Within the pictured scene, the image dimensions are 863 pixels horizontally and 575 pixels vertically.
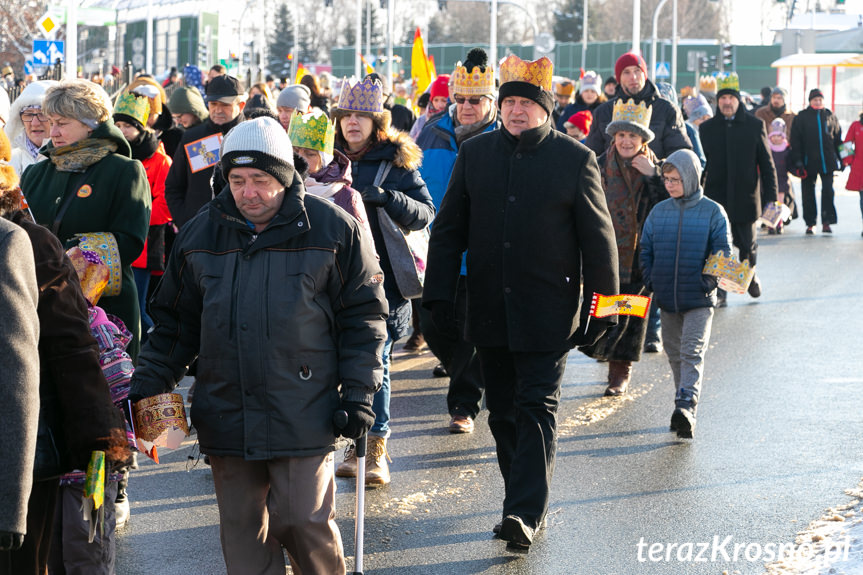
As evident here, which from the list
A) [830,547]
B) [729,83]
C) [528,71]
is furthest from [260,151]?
[729,83]

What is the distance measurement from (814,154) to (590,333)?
15.0 meters

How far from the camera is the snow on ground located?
5.33 m

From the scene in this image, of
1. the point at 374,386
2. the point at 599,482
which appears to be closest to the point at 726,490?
the point at 599,482

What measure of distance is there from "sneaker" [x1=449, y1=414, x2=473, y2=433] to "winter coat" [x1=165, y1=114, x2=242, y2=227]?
2.33 meters

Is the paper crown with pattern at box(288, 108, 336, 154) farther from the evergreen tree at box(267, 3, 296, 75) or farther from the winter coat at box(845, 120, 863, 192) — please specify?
the evergreen tree at box(267, 3, 296, 75)

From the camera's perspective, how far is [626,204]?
8.49 meters

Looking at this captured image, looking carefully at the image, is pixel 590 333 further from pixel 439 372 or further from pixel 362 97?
pixel 439 372

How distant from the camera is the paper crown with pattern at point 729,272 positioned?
7715 mm

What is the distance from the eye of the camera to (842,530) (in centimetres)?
588

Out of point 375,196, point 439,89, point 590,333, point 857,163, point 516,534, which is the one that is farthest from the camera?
point 857,163

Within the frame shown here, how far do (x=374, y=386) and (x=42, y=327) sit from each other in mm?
1174

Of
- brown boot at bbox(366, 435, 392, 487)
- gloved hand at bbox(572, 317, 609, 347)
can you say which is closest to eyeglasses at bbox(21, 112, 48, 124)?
brown boot at bbox(366, 435, 392, 487)

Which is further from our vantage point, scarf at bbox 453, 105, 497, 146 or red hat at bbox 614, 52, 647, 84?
red hat at bbox 614, 52, 647, 84

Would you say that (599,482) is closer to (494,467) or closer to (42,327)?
(494,467)
